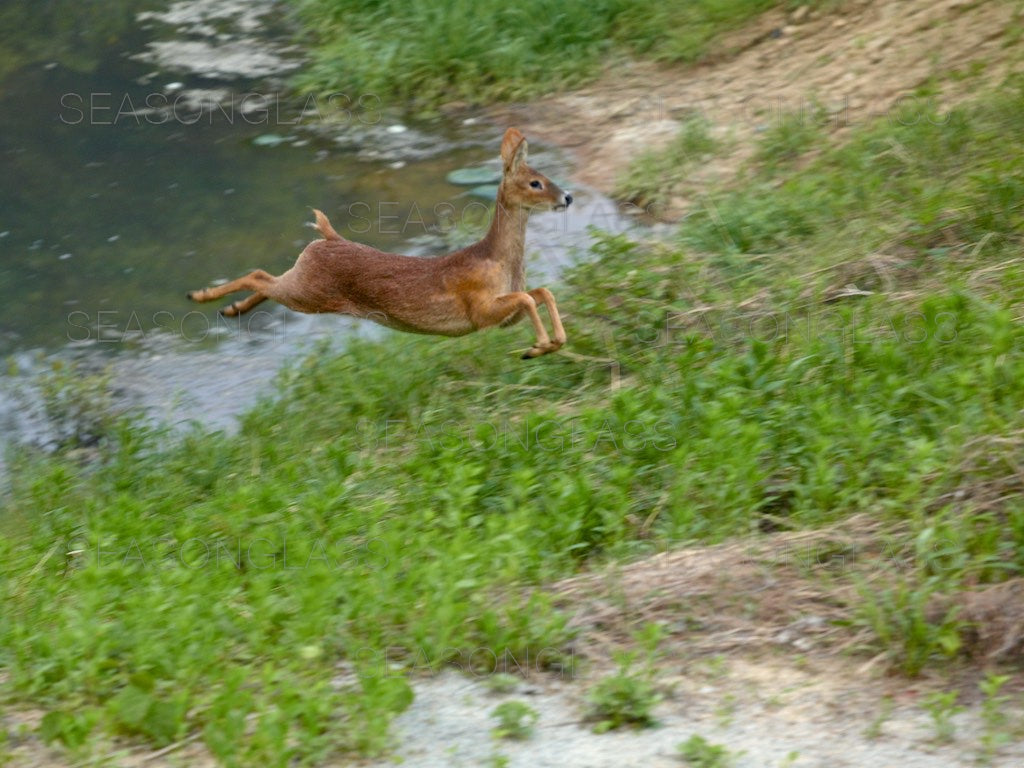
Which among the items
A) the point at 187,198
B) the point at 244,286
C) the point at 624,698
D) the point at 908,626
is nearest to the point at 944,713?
the point at 908,626

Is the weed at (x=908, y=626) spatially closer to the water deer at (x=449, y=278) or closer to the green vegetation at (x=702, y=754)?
the green vegetation at (x=702, y=754)

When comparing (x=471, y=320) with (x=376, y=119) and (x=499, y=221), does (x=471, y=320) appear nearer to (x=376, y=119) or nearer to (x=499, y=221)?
(x=499, y=221)

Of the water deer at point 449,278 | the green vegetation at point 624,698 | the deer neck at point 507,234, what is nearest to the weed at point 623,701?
the green vegetation at point 624,698

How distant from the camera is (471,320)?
6.88 metres

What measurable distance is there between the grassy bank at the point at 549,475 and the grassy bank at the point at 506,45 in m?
3.08

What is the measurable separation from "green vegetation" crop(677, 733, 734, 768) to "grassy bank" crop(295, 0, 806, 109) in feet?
25.2

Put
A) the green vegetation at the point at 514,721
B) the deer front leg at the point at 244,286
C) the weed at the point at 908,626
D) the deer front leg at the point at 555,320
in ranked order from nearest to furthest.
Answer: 1. the green vegetation at the point at 514,721
2. the weed at the point at 908,626
3. the deer front leg at the point at 555,320
4. the deer front leg at the point at 244,286

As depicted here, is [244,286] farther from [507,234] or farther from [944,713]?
[944,713]

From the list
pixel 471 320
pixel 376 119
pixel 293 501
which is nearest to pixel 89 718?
pixel 293 501

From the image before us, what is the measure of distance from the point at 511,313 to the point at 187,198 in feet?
13.4

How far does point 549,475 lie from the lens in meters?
5.55

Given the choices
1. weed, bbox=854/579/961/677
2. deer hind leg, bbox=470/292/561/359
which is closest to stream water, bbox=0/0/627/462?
deer hind leg, bbox=470/292/561/359

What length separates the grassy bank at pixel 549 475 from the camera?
433cm

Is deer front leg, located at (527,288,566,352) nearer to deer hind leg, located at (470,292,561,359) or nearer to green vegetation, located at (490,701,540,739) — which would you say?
deer hind leg, located at (470,292,561,359)
